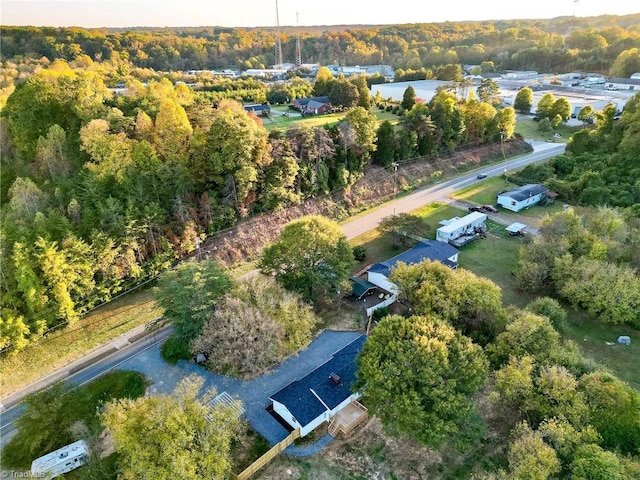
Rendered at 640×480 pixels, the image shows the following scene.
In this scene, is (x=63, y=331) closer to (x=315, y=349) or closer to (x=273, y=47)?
(x=315, y=349)

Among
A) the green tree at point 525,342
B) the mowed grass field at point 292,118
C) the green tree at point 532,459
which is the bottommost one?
the green tree at point 532,459

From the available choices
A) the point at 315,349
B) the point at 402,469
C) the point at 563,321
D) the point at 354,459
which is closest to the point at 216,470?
the point at 354,459

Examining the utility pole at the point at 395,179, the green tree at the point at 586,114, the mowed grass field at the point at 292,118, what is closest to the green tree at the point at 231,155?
the mowed grass field at the point at 292,118

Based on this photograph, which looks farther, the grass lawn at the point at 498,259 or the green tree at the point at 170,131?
the green tree at the point at 170,131

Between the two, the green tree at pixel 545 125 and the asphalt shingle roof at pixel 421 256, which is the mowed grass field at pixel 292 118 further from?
the green tree at pixel 545 125

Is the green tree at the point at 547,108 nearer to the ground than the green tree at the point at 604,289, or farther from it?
farther from it

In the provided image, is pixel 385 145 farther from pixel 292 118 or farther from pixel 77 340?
pixel 77 340

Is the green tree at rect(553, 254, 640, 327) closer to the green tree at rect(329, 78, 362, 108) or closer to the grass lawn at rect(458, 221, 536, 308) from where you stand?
the grass lawn at rect(458, 221, 536, 308)

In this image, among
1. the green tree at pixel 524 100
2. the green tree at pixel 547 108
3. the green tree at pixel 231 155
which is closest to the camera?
the green tree at pixel 231 155
